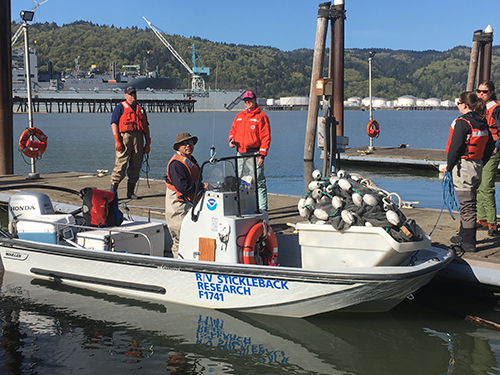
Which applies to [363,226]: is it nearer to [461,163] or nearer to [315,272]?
[315,272]

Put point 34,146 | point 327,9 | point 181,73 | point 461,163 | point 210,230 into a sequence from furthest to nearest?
point 181,73, point 327,9, point 34,146, point 461,163, point 210,230

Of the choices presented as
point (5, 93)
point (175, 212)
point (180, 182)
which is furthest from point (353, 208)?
point (5, 93)

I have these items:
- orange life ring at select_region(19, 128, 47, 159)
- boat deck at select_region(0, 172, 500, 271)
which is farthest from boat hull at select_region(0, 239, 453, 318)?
orange life ring at select_region(19, 128, 47, 159)

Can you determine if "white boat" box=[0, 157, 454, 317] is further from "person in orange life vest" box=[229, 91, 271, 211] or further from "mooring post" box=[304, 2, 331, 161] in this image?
"mooring post" box=[304, 2, 331, 161]

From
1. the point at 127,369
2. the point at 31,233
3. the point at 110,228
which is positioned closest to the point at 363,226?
the point at 127,369

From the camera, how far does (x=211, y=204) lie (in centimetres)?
555

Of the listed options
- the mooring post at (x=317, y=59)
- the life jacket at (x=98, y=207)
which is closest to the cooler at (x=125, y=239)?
the life jacket at (x=98, y=207)

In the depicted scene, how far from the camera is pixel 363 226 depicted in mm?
5039

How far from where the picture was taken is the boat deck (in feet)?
21.5

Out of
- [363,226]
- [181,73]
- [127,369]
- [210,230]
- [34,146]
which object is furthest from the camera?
[181,73]

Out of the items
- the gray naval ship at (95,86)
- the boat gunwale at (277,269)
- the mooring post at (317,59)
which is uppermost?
the gray naval ship at (95,86)

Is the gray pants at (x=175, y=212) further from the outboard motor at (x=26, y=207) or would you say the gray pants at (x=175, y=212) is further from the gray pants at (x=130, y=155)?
the gray pants at (x=130, y=155)

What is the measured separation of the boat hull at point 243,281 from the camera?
16.4 feet

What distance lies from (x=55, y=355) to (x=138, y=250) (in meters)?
1.69
